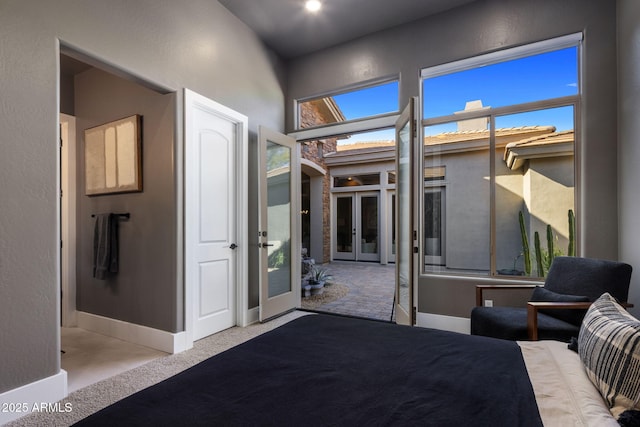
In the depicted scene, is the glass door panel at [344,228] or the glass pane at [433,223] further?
the glass door panel at [344,228]

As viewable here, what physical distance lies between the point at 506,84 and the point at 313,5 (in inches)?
85.9

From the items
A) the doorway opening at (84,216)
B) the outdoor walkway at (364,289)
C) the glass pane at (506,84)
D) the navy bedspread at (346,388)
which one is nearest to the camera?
the navy bedspread at (346,388)

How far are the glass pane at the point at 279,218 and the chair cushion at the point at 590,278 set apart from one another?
9.15 ft

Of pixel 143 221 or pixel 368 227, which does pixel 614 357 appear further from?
pixel 368 227

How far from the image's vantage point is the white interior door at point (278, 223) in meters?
3.74

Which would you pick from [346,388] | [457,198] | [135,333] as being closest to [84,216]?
[135,333]

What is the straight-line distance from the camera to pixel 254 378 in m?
1.17

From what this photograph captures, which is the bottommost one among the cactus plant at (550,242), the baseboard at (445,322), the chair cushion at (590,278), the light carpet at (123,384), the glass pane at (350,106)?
the light carpet at (123,384)

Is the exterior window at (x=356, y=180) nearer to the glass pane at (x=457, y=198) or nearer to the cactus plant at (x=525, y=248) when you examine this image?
the glass pane at (x=457, y=198)

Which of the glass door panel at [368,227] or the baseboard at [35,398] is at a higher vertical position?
the glass door panel at [368,227]

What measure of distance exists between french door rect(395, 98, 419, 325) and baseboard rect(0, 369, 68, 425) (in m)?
2.74

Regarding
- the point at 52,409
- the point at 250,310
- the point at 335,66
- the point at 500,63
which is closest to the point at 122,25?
the point at 335,66

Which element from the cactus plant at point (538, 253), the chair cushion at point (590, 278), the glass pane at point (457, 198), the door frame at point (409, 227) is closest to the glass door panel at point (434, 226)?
the glass pane at point (457, 198)

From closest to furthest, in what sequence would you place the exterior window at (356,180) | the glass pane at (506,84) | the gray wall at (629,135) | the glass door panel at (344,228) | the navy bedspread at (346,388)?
the navy bedspread at (346,388) < the gray wall at (629,135) < the glass pane at (506,84) < the exterior window at (356,180) < the glass door panel at (344,228)
